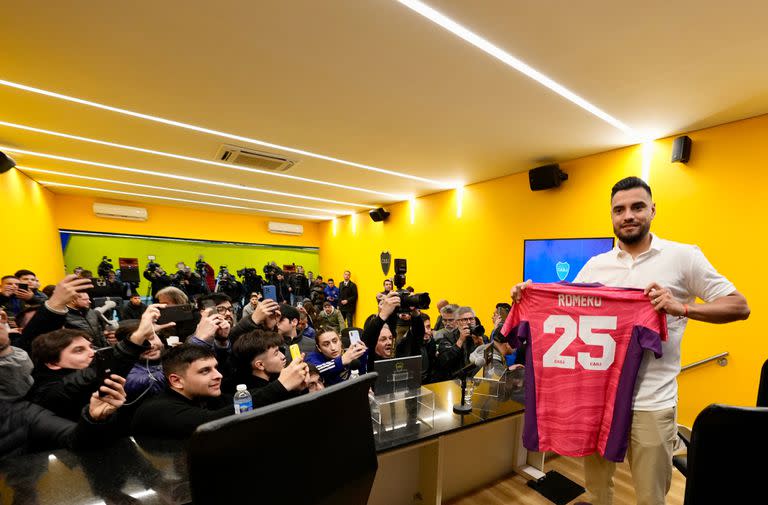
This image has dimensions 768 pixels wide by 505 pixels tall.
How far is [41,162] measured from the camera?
4746 mm

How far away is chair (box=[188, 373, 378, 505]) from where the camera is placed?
1.96 feet

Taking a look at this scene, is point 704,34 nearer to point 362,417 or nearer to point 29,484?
point 362,417

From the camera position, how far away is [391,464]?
2.05 meters

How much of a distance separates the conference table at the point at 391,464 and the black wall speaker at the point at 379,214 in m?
5.26

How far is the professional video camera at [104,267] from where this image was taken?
671cm

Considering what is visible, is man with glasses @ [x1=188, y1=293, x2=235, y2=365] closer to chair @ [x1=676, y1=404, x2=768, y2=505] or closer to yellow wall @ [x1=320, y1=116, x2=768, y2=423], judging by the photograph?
chair @ [x1=676, y1=404, x2=768, y2=505]

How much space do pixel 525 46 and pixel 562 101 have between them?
0.91 metres

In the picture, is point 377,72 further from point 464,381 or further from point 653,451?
point 653,451

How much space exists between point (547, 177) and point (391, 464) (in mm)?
A: 3818

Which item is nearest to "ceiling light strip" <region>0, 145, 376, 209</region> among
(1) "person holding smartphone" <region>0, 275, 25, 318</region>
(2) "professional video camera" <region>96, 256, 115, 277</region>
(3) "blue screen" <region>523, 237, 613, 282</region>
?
(1) "person holding smartphone" <region>0, 275, 25, 318</region>

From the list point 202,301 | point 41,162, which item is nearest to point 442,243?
point 202,301

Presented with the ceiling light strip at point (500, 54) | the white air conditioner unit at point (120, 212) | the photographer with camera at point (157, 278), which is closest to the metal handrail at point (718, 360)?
the ceiling light strip at point (500, 54)

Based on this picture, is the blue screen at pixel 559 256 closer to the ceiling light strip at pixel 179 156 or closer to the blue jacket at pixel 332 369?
the blue jacket at pixel 332 369

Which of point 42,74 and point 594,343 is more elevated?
point 42,74
